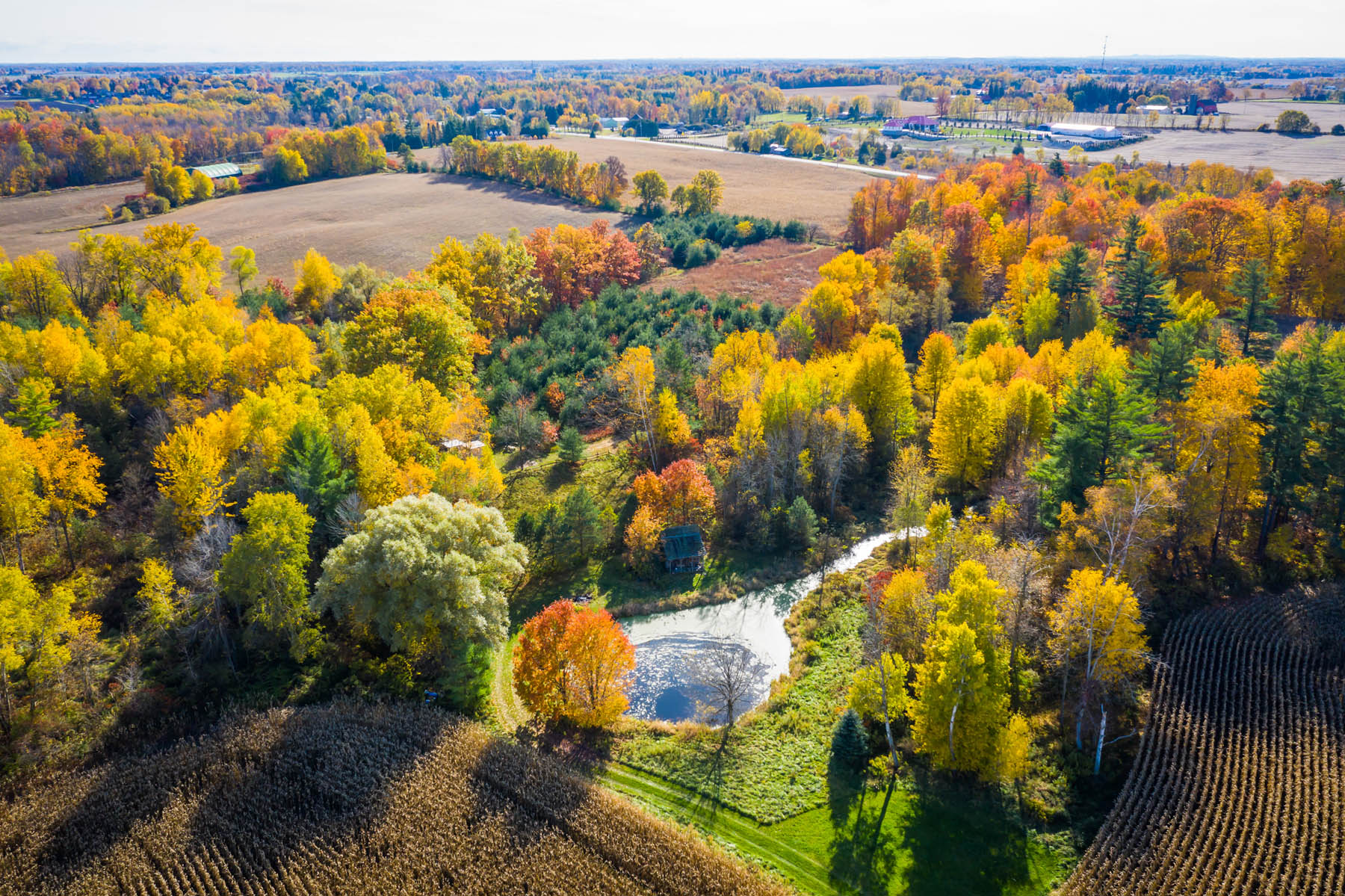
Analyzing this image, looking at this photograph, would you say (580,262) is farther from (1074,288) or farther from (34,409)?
(34,409)

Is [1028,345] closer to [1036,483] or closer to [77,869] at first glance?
[1036,483]

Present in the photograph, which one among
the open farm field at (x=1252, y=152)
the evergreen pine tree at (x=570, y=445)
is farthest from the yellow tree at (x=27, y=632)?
the open farm field at (x=1252, y=152)

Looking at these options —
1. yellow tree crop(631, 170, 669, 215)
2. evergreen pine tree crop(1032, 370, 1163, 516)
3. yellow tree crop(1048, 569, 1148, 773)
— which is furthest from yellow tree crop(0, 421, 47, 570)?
yellow tree crop(631, 170, 669, 215)

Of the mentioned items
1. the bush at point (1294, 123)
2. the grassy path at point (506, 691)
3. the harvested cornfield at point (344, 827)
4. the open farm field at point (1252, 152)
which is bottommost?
the grassy path at point (506, 691)

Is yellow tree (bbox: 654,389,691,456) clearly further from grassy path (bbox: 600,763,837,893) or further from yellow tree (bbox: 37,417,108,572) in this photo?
Answer: yellow tree (bbox: 37,417,108,572)

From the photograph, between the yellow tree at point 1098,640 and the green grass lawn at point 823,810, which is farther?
the yellow tree at point 1098,640

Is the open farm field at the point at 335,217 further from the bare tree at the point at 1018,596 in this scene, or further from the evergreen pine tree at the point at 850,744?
the bare tree at the point at 1018,596
